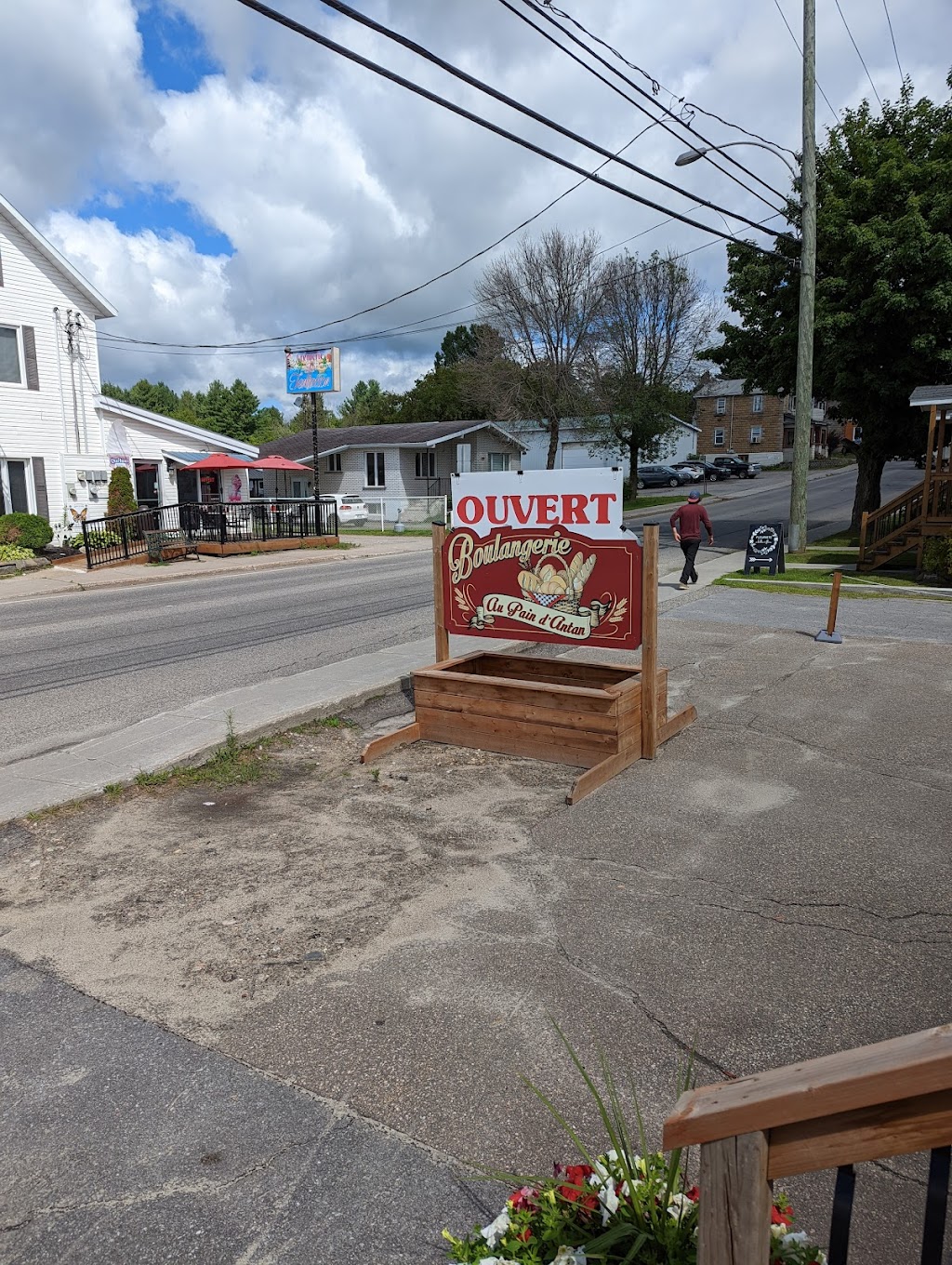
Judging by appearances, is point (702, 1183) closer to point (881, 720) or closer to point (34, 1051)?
point (34, 1051)

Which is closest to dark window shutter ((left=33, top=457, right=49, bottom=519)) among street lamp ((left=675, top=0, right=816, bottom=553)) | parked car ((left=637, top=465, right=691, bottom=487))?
street lamp ((left=675, top=0, right=816, bottom=553))

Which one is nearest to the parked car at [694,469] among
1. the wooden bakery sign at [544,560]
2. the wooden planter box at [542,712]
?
the wooden bakery sign at [544,560]

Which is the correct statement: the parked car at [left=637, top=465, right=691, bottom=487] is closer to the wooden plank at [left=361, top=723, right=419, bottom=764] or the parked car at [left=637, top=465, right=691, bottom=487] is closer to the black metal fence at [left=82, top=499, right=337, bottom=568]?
the black metal fence at [left=82, top=499, right=337, bottom=568]

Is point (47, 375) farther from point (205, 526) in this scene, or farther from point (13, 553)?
point (205, 526)

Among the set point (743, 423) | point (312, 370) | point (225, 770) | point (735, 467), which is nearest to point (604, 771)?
point (225, 770)

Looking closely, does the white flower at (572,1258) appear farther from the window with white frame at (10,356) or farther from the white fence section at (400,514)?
the white fence section at (400,514)

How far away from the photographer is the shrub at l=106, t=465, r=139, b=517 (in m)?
24.1

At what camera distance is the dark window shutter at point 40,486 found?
76.6 feet

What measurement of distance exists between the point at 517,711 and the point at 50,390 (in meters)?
21.6

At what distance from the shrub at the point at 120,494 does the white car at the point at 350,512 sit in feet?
42.4

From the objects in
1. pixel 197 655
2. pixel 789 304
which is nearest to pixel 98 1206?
pixel 197 655

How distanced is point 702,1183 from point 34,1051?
264 cm

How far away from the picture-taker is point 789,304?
24547mm

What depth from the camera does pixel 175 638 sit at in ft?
39.4
